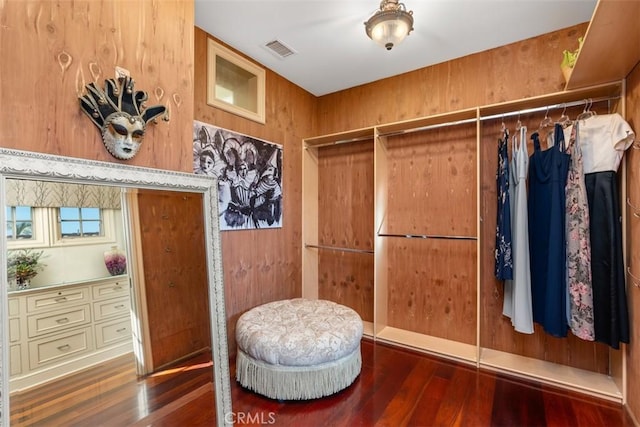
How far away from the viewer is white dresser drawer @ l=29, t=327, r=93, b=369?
1132 millimetres

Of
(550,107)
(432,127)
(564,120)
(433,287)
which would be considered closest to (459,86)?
(432,127)

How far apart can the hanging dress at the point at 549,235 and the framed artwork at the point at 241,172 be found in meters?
2.14

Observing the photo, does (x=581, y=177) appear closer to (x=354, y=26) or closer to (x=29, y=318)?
(x=354, y=26)

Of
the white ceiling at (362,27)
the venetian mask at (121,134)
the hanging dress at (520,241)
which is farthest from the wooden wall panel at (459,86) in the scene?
the venetian mask at (121,134)

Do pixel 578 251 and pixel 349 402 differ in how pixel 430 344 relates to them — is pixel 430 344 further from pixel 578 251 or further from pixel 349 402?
pixel 578 251

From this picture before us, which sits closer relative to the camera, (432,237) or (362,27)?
(362,27)

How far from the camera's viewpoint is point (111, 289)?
4.44ft

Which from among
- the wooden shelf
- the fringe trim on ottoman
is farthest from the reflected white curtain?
the wooden shelf

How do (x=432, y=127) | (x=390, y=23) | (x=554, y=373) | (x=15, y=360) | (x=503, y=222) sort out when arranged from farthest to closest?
(x=432, y=127) → (x=503, y=222) → (x=554, y=373) → (x=390, y=23) → (x=15, y=360)

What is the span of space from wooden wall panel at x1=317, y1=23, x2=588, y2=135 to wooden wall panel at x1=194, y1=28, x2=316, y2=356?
52cm

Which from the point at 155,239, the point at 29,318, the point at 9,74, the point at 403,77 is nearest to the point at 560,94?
the point at 403,77

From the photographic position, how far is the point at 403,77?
295 cm

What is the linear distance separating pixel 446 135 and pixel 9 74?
2.85 meters

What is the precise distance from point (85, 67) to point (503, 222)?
2.71 metres
